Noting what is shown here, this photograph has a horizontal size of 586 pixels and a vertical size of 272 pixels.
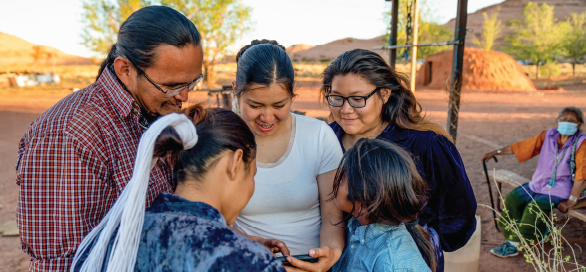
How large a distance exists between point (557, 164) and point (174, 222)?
440 cm

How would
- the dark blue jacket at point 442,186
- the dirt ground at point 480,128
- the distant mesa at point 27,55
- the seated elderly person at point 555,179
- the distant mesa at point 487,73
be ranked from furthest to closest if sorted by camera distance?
the distant mesa at point 27,55 → the distant mesa at point 487,73 → the dirt ground at point 480,128 → the seated elderly person at point 555,179 → the dark blue jacket at point 442,186

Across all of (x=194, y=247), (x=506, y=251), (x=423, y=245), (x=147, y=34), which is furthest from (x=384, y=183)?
(x=506, y=251)

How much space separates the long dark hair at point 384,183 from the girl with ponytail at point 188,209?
0.54 meters

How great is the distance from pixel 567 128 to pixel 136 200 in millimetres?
4572

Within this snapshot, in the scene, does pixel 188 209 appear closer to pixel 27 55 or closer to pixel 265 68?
pixel 265 68

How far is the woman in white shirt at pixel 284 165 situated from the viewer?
1.79 meters

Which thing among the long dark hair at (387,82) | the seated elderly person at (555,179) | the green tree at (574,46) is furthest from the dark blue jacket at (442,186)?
the green tree at (574,46)

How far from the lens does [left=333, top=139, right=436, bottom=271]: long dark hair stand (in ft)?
5.15

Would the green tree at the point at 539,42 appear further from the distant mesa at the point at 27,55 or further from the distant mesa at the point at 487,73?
the distant mesa at the point at 27,55

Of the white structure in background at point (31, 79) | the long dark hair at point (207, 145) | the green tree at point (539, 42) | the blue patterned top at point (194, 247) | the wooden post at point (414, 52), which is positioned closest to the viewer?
the blue patterned top at point (194, 247)

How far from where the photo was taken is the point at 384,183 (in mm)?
1562

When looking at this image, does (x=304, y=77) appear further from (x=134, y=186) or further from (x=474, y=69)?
(x=134, y=186)

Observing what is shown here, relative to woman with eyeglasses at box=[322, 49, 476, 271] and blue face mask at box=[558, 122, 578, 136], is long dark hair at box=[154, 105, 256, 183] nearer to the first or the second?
woman with eyeglasses at box=[322, 49, 476, 271]

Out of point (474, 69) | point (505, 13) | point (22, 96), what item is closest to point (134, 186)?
point (474, 69)
